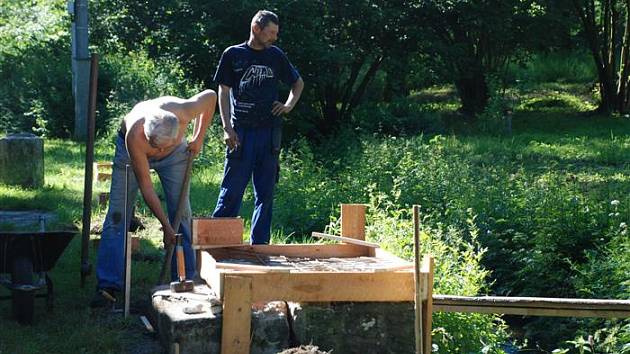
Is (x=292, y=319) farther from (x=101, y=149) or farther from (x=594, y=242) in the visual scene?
(x=101, y=149)

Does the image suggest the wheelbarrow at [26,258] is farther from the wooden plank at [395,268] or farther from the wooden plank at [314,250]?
the wooden plank at [395,268]

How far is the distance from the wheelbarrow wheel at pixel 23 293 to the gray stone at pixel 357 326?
1761 mm

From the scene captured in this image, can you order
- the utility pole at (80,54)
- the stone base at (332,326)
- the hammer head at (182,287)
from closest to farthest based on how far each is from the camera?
the stone base at (332,326) < the hammer head at (182,287) < the utility pole at (80,54)

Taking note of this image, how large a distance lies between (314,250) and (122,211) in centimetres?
133

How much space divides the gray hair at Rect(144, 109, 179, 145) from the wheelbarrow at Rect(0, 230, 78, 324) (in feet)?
2.64

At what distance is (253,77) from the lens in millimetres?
7289

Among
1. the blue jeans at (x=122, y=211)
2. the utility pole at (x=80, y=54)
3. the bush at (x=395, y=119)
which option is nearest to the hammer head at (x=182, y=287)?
the blue jeans at (x=122, y=211)

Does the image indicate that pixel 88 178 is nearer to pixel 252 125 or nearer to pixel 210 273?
pixel 252 125

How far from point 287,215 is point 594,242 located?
2.96 m

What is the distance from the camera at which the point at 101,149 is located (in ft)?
49.1

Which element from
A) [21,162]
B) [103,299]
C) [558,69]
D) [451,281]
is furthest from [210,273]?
[558,69]

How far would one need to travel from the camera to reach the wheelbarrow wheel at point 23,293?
5.94 metres

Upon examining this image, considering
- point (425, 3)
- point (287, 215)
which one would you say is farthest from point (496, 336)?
point (425, 3)

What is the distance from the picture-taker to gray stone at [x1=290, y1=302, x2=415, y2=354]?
5.16 m
